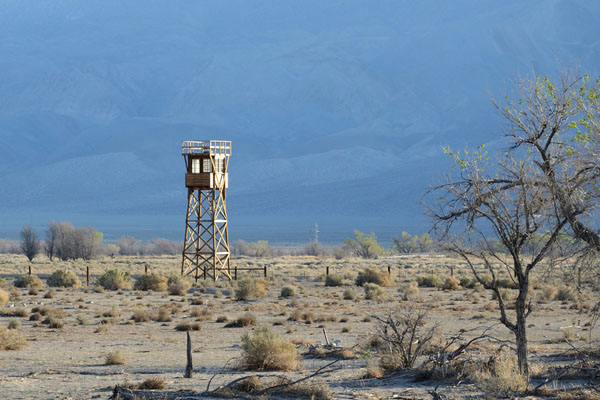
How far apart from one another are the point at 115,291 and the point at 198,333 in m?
17.3

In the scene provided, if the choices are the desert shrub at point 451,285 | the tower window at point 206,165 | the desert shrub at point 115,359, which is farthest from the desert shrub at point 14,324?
the tower window at point 206,165

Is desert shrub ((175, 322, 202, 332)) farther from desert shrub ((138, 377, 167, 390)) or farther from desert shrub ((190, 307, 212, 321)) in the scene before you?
desert shrub ((138, 377, 167, 390))

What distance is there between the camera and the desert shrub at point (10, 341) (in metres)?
22.0

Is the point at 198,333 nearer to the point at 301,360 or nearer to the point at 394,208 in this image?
the point at 301,360

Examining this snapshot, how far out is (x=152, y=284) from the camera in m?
43.7

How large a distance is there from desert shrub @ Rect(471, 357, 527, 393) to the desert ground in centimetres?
9

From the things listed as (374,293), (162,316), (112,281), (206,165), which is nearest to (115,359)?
(162,316)

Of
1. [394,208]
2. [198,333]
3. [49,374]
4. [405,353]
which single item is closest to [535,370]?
[405,353]

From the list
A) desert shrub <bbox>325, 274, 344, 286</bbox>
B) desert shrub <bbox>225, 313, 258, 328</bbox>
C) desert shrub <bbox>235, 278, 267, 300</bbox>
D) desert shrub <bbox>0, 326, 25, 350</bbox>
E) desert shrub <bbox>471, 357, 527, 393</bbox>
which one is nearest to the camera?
desert shrub <bbox>471, 357, 527, 393</bbox>

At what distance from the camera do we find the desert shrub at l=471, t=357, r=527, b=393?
14508 millimetres

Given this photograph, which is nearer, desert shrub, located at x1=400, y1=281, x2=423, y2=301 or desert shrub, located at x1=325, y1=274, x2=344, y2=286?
desert shrub, located at x1=400, y1=281, x2=423, y2=301

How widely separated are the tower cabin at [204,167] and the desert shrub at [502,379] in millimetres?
34806

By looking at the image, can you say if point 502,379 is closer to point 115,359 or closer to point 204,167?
point 115,359

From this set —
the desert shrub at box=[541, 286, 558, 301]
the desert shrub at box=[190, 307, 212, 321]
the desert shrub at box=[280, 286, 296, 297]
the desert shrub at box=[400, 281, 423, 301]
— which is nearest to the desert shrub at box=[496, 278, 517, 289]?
the desert shrub at box=[400, 281, 423, 301]
